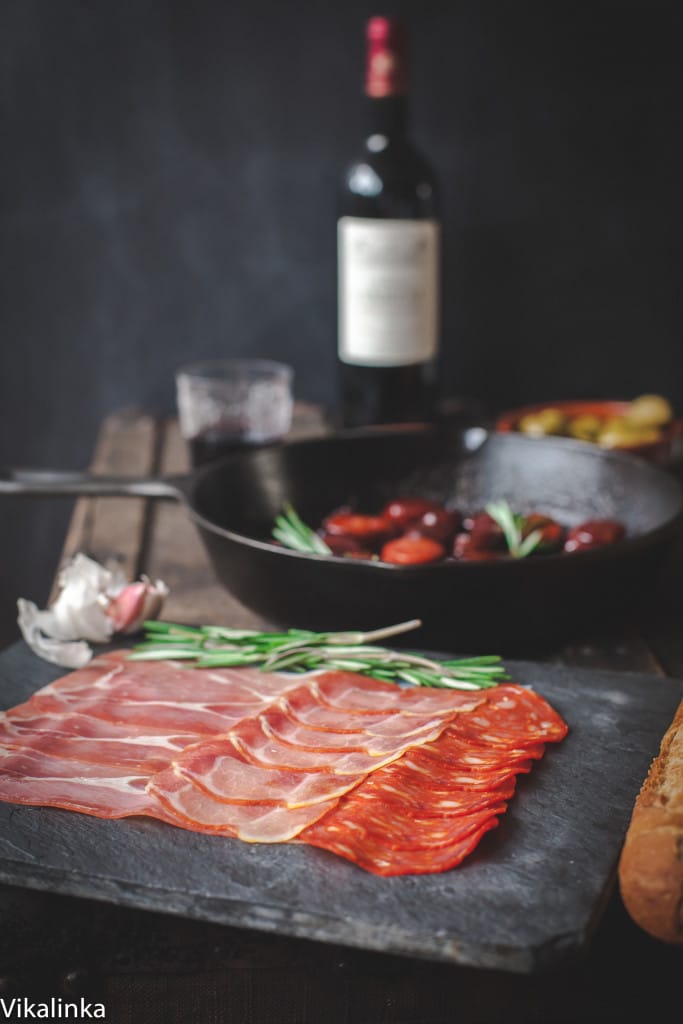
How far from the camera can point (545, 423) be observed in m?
1.86

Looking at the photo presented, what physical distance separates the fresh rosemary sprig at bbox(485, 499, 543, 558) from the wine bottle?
583mm

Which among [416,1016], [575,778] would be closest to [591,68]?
[575,778]

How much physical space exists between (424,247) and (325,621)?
962 millimetres

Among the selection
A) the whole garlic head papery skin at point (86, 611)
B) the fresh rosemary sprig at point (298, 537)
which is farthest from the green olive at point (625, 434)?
the whole garlic head papery skin at point (86, 611)

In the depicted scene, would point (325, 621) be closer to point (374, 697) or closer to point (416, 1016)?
point (374, 697)

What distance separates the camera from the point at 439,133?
89.7 inches

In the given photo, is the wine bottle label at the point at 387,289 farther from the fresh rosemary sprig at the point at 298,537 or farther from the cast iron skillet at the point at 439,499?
the fresh rosemary sprig at the point at 298,537

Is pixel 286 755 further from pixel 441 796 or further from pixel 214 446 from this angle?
pixel 214 446

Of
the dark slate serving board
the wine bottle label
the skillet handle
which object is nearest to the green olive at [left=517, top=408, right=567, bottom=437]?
the wine bottle label

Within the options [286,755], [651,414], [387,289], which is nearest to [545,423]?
[651,414]

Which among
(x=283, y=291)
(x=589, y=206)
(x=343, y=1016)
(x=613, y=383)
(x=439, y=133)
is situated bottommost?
(x=343, y=1016)

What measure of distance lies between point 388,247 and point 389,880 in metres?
1.33

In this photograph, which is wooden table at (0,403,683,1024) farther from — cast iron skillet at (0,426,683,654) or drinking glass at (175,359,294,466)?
drinking glass at (175,359,294,466)

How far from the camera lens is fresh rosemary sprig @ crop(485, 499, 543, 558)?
49.0 inches
